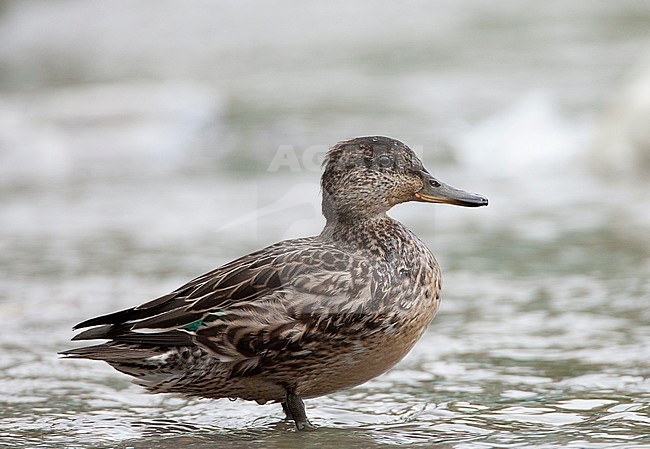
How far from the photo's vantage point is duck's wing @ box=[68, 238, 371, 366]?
178 inches

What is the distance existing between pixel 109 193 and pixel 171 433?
568 cm

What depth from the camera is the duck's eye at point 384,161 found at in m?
5.06

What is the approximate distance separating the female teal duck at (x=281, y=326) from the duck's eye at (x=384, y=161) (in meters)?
0.38

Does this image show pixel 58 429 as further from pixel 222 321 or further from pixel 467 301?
pixel 467 301

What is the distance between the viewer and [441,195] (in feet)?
16.9

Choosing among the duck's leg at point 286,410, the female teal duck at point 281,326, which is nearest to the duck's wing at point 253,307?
the female teal duck at point 281,326

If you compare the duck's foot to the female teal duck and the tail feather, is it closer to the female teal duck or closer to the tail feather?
the female teal duck

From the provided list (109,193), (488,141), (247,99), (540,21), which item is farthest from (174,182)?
(540,21)

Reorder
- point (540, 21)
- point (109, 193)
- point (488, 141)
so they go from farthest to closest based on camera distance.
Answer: point (540, 21), point (488, 141), point (109, 193)

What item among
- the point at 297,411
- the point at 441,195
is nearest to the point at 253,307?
the point at 297,411

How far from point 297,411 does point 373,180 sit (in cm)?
105

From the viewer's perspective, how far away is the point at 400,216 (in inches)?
357

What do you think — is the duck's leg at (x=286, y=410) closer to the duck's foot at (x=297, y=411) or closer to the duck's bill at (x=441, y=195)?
the duck's foot at (x=297, y=411)

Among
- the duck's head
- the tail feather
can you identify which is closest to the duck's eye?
the duck's head
